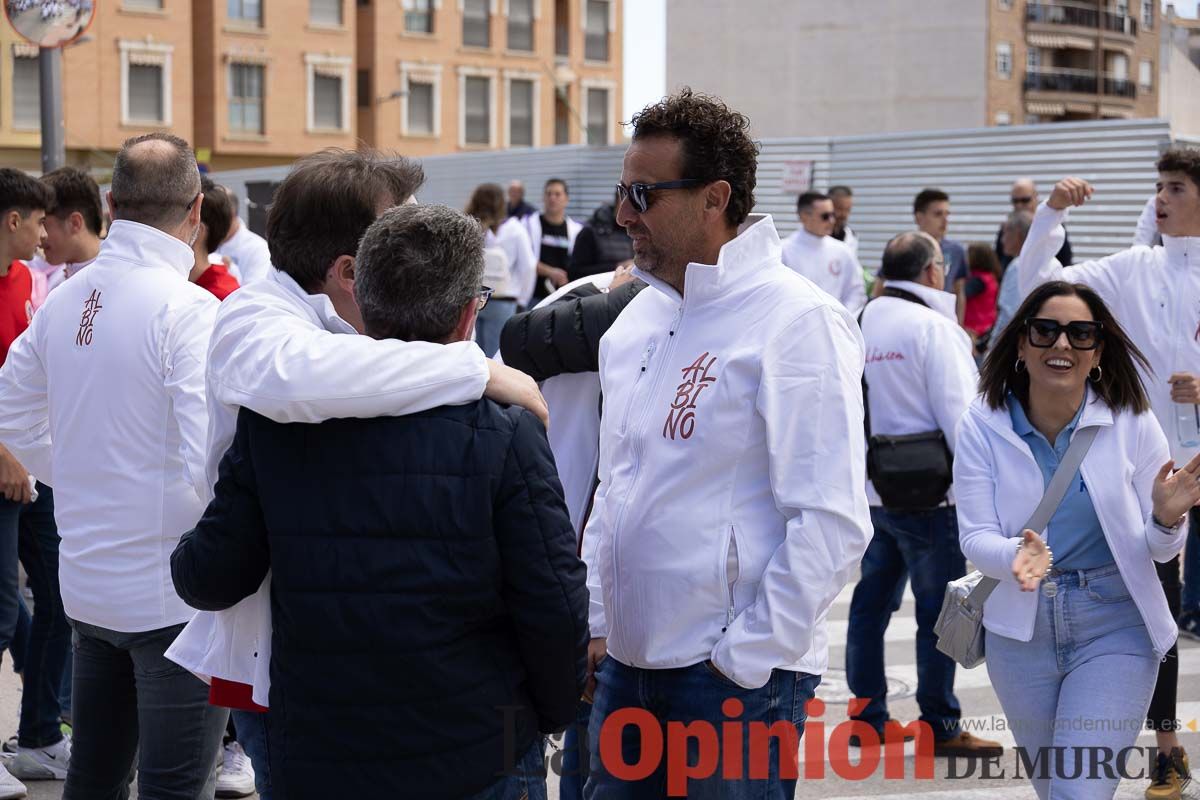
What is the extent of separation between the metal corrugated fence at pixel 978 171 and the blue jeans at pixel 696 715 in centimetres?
1245

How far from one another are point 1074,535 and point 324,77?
51.5 metres

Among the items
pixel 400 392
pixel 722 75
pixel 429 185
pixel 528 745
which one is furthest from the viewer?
pixel 722 75

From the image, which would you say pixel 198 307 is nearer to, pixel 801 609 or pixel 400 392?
pixel 400 392

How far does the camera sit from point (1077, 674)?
159 inches

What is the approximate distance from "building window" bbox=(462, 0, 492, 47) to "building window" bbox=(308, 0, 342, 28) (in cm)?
534

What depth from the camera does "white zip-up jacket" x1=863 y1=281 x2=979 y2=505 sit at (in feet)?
19.0

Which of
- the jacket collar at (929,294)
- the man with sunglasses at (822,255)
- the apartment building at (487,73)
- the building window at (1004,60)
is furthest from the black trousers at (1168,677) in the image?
the building window at (1004,60)

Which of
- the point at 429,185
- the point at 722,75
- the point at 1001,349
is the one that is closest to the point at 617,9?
the point at 722,75

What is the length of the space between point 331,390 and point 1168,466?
2520 millimetres

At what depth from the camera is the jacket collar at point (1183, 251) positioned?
5.46 meters

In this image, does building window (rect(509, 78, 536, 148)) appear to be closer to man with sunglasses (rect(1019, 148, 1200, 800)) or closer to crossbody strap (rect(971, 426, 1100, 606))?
man with sunglasses (rect(1019, 148, 1200, 800))

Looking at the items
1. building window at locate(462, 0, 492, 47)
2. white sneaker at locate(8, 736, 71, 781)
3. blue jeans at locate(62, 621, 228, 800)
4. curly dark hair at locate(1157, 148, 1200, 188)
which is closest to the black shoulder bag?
curly dark hair at locate(1157, 148, 1200, 188)

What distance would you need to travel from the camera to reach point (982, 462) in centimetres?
425

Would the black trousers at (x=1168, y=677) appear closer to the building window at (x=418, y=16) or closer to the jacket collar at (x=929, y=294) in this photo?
the jacket collar at (x=929, y=294)
